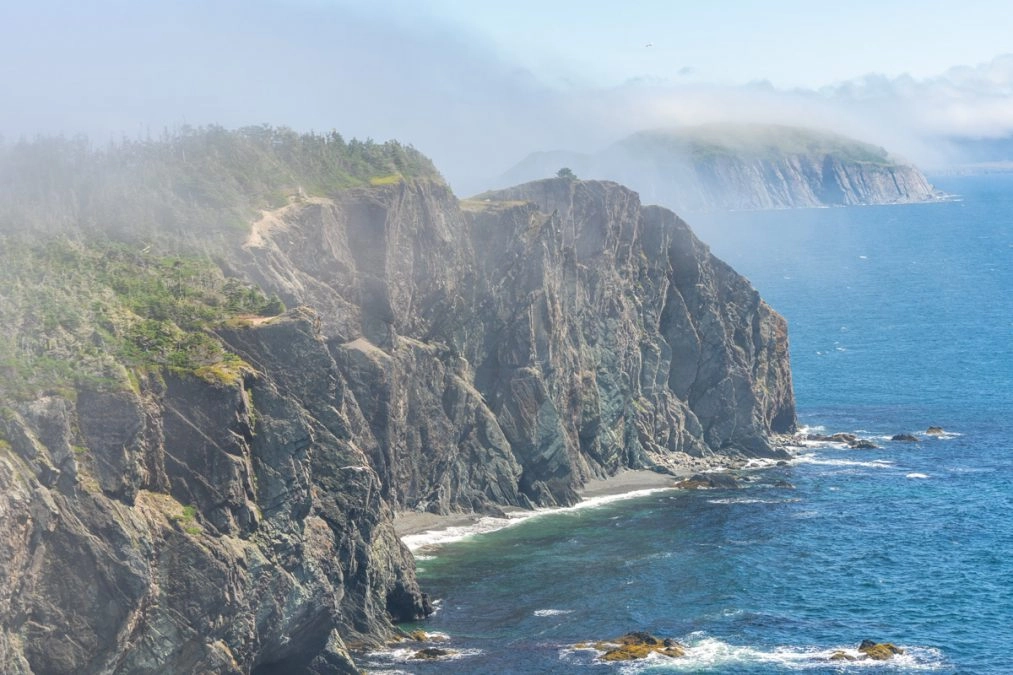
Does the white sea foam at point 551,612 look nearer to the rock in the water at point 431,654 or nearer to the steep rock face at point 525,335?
the rock in the water at point 431,654

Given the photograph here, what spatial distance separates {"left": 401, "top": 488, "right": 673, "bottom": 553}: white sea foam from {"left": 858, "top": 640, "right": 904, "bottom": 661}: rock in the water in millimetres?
43959

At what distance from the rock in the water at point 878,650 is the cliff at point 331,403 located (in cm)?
3418

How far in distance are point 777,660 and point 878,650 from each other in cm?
729

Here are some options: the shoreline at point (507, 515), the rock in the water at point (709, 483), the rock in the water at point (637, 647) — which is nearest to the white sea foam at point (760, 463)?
the shoreline at point (507, 515)

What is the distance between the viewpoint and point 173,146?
5728 inches

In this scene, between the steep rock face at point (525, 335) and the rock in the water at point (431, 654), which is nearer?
the rock in the water at point (431, 654)

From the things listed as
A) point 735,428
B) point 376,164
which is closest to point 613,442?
point 735,428

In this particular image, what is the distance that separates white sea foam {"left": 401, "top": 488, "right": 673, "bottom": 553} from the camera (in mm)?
133000

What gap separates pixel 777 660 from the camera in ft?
328

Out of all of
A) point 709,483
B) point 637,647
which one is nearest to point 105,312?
point 637,647

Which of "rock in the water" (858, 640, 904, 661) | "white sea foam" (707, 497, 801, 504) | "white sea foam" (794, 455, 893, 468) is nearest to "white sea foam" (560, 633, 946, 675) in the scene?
"rock in the water" (858, 640, 904, 661)

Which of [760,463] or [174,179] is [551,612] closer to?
[174,179]

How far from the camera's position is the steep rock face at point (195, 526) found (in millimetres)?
74188

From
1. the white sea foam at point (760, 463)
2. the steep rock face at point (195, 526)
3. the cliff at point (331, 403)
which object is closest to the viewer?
the steep rock face at point (195, 526)
